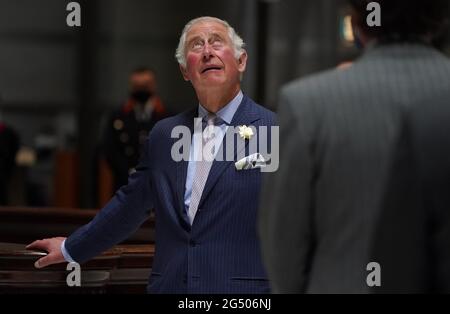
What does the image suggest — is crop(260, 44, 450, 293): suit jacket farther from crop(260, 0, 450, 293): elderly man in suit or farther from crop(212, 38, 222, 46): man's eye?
crop(212, 38, 222, 46): man's eye

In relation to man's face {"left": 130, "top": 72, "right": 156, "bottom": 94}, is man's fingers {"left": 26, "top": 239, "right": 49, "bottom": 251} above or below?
below

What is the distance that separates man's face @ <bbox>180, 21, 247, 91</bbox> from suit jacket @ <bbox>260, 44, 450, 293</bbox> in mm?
1107

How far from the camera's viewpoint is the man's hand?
3.49m

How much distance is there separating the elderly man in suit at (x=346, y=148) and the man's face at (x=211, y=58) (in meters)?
1.10

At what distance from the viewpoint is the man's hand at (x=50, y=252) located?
3.49 metres

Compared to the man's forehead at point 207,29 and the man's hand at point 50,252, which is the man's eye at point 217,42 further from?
the man's hand at point 50,252

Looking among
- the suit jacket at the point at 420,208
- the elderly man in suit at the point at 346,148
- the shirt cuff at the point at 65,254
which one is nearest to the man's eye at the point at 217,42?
the shirt cuff at the point at 65,254

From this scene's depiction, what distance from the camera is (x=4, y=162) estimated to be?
799 centimetres

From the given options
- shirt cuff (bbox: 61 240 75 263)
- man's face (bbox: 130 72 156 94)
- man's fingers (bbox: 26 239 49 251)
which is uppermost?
man's face (bbox: 130 72 156 94)

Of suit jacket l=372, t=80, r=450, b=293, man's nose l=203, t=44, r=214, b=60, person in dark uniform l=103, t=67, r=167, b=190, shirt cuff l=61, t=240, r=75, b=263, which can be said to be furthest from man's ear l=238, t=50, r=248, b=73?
person in dark uniform l=103, t=67, r=167, b=190

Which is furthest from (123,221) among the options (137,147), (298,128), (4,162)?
(4,162)

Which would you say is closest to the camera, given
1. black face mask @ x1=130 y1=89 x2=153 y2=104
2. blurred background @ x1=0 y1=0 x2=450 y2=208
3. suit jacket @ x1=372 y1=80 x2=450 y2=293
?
suit jacket @ x1=372 y1=80 x2=450 y2=293

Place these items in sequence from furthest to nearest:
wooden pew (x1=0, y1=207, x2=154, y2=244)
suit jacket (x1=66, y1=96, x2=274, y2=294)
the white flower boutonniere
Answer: wooden pew (x1=0, y1=207, x2=154, y2=244) < the white flower boutonniere < suit jacket (x1=66, y1=96, x2=274, y2=294)

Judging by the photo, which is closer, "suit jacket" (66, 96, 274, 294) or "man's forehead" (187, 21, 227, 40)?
"suit jacket" (66, 96, 274, 294)
